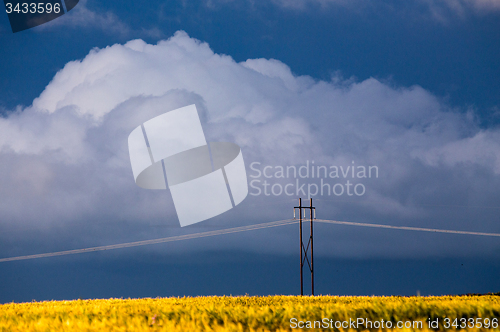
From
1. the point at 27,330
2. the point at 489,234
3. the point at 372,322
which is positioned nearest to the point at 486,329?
the point at 372,322

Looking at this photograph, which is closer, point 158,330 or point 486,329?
point 486,329

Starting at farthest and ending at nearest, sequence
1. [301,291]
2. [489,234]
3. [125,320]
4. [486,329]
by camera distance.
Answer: [489,234] < [301,291] < [125,320] < [486,329]

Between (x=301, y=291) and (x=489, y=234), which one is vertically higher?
(x=489, y=234)

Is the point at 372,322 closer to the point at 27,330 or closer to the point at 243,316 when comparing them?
the point at 243,316

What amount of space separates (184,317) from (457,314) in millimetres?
5197

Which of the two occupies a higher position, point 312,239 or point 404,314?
point 312,239

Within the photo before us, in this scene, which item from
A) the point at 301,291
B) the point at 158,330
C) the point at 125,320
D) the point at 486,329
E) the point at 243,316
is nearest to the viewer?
the point at 486,329

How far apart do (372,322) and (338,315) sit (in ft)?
2.08

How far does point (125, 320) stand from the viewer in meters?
8.55

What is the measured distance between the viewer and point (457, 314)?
7695mm

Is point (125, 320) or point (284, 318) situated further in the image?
point (125, 320)

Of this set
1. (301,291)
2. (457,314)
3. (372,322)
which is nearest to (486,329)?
(457,314)

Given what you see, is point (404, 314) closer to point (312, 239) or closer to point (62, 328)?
point (62, 328)

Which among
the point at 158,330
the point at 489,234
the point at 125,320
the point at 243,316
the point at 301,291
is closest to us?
the point at 158,330
